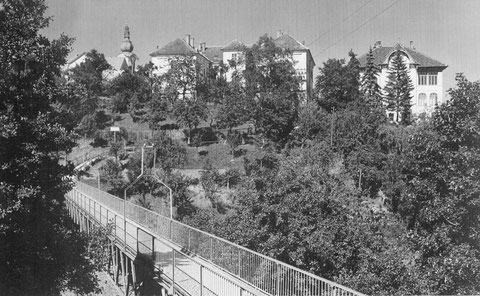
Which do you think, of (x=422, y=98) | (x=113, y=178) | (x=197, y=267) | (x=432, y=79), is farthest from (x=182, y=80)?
(x=197, y=267)

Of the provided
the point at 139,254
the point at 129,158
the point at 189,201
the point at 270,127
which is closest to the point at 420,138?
the point at 139,254

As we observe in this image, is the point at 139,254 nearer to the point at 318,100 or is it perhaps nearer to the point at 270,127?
the point at 270,127

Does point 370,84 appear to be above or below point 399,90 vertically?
above

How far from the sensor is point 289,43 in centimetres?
7325

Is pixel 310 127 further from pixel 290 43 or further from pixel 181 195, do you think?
pixel 290 43

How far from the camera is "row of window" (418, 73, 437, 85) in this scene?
2630 inches

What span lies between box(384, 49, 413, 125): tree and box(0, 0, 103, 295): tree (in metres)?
48.9

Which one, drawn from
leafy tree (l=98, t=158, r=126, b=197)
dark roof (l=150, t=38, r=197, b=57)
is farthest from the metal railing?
dark roof (l=150, t=38, r=197, b=57)

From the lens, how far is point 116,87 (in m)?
69.3

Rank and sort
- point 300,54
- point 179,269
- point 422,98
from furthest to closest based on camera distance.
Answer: point 300,54, point 422,98, point 179,269

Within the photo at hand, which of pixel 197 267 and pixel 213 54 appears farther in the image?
pixel 213 54

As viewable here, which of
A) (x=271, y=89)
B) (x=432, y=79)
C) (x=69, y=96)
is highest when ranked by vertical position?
(x=432, y=79)

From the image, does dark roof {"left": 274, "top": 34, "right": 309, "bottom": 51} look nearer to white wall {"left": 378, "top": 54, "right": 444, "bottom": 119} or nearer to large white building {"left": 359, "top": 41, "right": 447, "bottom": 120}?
large white building {"left": 359, "top": 41, "right": 447, "bottom": 120}

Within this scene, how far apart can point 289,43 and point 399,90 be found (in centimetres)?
2027
